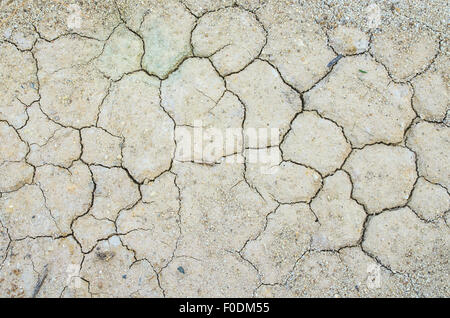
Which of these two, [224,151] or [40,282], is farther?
[224,151]

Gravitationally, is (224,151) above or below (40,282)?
above

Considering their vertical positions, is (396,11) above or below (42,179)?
above

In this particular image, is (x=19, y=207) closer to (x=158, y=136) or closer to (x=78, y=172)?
(x=78, y=172)

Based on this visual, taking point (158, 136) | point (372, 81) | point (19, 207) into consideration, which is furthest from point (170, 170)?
point (372, 81)

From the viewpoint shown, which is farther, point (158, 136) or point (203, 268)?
point (158, 136)

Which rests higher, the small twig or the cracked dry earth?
the cracked dry earth

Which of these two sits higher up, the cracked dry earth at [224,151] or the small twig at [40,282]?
the cracked dry earth at [224,151]

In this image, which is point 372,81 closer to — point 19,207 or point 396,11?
point 396,11
